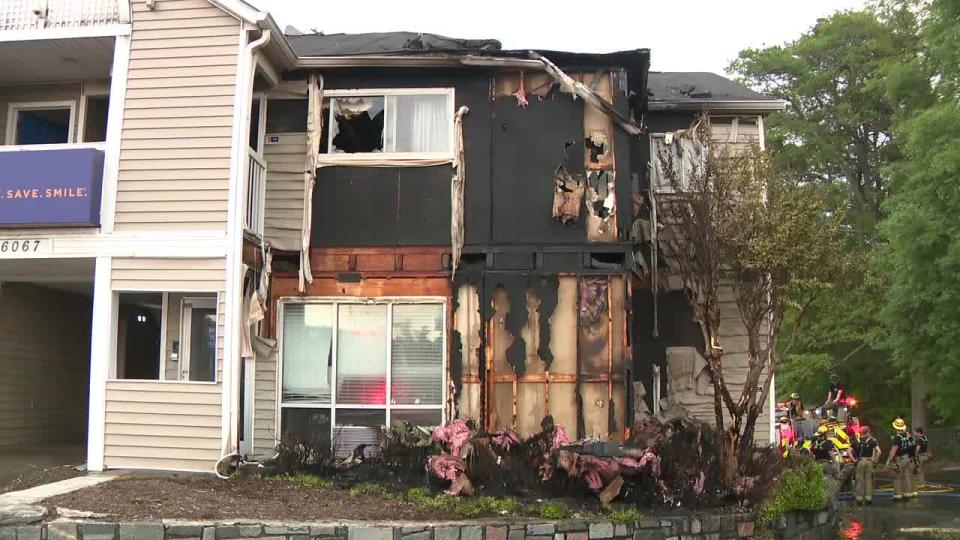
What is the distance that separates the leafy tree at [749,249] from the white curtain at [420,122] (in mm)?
3564

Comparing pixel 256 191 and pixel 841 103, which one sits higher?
pixel 841 103

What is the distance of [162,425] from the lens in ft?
35.1

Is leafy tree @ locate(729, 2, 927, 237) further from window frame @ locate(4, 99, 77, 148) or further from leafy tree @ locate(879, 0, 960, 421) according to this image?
window frame @ locate(4, 99, 77, 148)

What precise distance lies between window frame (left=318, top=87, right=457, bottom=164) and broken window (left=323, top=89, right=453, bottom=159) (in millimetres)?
13

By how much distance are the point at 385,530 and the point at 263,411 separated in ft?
13.6

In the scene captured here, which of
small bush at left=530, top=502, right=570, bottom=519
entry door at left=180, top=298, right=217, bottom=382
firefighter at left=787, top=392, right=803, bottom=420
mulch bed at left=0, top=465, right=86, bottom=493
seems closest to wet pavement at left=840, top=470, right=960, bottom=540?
firefighter at left=787, top=392, right=803, bottom=420

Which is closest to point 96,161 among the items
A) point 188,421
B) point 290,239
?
point 290,239

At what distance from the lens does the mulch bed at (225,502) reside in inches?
336

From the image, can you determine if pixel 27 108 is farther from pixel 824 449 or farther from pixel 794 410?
pixel 794 410

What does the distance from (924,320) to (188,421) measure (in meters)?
19.3

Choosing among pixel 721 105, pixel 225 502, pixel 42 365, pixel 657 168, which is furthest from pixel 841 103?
pixel 225 502

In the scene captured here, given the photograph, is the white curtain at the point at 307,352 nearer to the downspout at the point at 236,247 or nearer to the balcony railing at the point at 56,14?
the downspout at the point at 236,247

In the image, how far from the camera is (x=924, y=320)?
2211 centimetres

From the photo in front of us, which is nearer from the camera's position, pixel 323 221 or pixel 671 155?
pixel 323 221
